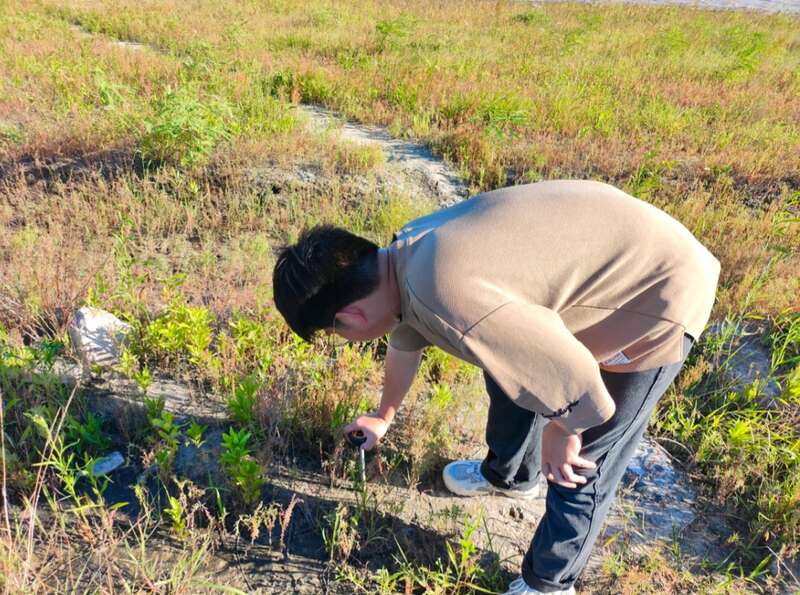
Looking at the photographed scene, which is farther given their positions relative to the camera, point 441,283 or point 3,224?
point 3,224

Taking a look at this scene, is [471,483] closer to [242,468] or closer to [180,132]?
[242,468]

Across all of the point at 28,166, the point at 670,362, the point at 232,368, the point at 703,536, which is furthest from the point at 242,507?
the point at 28,166

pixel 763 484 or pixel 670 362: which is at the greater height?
pixel 670 362

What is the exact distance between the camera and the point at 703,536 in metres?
2.32

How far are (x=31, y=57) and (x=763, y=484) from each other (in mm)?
8851

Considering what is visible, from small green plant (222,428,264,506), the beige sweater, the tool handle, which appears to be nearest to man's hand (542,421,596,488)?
the beige sweater

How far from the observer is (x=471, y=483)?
232 cm

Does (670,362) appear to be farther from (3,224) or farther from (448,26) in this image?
(448,26)

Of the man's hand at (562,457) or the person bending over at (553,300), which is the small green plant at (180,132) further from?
the man's hand at (562,457)

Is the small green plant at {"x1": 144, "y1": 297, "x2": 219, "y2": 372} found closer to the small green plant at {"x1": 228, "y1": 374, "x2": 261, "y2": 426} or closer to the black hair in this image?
the small green plant at {"x1": 228, "y1": 374, "x2": 261, "y2": 426}

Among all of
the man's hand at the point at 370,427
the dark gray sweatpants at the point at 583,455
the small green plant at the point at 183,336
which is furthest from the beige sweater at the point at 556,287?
the small green plant at the point at 183,336

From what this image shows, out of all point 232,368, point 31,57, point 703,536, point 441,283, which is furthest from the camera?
point 31,57

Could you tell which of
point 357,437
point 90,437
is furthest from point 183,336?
point 357,437

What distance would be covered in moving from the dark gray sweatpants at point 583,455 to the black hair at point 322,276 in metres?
0.58
